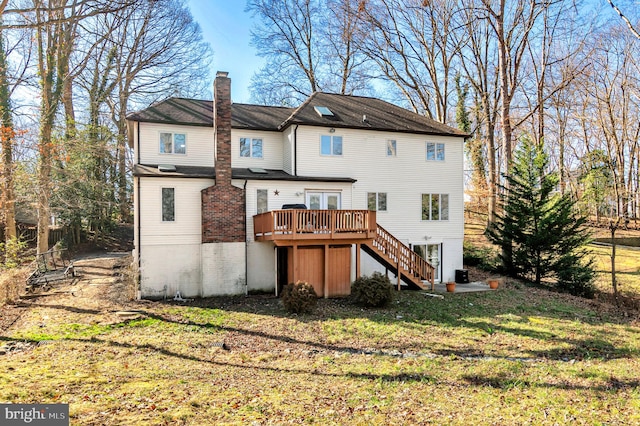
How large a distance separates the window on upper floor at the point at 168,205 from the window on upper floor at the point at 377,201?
8.38 m

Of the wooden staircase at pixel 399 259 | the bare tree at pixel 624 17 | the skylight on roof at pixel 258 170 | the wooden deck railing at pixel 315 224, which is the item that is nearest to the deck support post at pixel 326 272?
the wooden deck railing at pixel 315 224

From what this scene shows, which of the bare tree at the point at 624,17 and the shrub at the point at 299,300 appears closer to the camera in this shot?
the bare tree at the point at 624,17

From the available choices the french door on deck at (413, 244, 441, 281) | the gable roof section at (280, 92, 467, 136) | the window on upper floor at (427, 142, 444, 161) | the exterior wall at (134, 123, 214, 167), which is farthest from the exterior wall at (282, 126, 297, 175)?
the french door on deck at (413, 244, 441, 281)

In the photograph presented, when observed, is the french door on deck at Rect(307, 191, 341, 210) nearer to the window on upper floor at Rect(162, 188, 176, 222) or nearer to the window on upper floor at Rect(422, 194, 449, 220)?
the window on upper floor at Rect(422, 194, 449, 220)

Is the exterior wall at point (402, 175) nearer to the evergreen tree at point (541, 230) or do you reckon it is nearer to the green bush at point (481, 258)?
the evergreen tree at point (541, 230)

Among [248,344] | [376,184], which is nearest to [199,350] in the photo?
[248,344]

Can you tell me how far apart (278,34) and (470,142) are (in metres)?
18.2

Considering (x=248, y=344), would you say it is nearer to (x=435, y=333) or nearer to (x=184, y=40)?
(x=435, y=333)

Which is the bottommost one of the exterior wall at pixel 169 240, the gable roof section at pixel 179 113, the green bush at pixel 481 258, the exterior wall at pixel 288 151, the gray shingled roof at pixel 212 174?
the green bush at pixel 481 258

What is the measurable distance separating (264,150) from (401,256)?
25.5 feet

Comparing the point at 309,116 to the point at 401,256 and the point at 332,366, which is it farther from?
the point at 332,366

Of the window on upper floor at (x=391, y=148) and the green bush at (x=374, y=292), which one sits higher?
the window on upper floor at (x=391, y=148)

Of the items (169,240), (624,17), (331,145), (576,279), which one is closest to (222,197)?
(169,240)

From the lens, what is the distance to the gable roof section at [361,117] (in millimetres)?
17609
